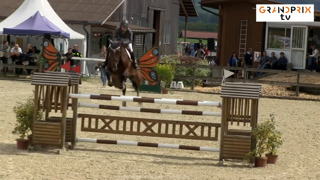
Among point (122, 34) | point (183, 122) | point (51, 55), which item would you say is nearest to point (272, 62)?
point (51, 55)

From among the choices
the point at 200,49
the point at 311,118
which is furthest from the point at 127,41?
the point at 200,49

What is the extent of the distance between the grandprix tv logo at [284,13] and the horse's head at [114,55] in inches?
782

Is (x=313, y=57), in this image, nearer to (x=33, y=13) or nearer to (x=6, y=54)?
(x=33, y=13)

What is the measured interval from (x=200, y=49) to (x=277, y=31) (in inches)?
520

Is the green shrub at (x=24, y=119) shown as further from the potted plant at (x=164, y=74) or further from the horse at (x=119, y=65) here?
the potted plant at (x=164, y=74)

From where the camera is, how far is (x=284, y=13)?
36.5m

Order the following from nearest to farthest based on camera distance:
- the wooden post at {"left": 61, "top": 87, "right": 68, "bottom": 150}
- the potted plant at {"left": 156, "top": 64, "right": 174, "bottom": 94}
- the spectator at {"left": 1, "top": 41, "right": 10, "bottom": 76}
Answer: the wooden post at {"left": 61, "top": 87, "right": 68, "bottom": 150} < the potted plant at {"left": 156, "top": 64, "right": 174, "bottom": 94} < the spectator at {"left": 1, "top": 41, "right": 10, "bottom": 76}

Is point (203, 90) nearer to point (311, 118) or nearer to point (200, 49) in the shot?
point (311, 118)

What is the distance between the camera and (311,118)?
2003 cm

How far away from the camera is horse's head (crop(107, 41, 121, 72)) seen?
17.1m

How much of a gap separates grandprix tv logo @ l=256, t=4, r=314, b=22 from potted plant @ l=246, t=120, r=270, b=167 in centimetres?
2465

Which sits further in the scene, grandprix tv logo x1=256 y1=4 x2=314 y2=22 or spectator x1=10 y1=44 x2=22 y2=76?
grandprix tv logo x1=256 y1=4 x2=314 y2=22

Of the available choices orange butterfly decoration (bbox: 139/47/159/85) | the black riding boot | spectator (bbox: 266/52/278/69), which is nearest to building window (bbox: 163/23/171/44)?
spectator (bbox: 266/52/278/69)

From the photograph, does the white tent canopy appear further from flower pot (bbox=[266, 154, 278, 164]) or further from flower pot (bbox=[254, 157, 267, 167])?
flower pot (bbox=[254, 157, 267, 167])
